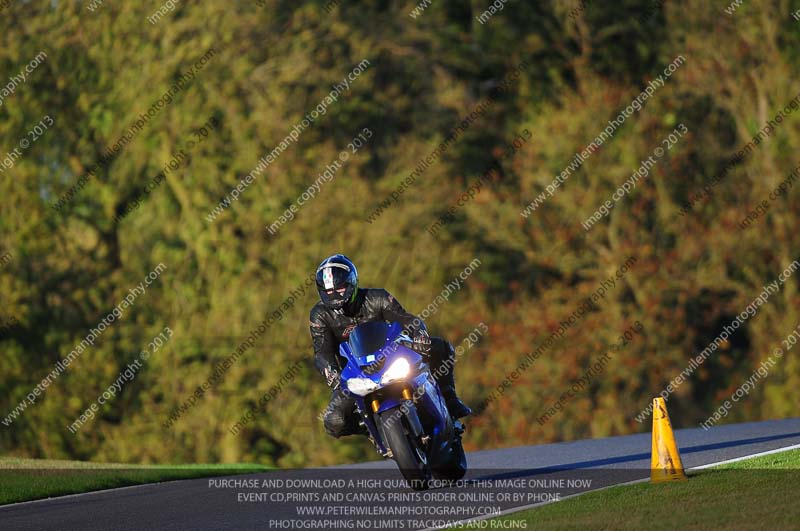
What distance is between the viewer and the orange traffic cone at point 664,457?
38.3 ft

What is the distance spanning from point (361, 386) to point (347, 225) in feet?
57.8

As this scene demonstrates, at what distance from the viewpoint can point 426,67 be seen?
34.8 metres

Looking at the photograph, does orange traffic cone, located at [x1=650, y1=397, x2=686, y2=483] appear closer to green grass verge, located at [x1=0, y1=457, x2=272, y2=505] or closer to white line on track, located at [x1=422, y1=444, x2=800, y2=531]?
white line on track, located at [x1=422, y1=444, x2=800, y2=531]

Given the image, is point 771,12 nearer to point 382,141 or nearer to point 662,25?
point 662,25

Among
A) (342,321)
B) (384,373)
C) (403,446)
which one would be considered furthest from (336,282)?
(403,446)

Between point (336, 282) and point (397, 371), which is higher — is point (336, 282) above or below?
above

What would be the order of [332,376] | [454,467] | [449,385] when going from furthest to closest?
[449,385] < [454,467] < [332,376]

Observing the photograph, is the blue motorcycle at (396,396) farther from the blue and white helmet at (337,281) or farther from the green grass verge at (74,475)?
the green grass verge at (74,475)

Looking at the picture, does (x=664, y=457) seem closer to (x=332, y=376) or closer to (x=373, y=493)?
(x=373, y=493)

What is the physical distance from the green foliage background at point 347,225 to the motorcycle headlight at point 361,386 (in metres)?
16.7

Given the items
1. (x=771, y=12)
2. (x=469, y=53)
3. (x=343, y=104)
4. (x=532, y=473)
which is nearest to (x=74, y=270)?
(x=343, y=104)

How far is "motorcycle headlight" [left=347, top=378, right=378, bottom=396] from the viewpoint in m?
11.7

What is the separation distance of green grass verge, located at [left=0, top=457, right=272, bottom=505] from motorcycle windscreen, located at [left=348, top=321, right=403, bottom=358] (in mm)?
4237

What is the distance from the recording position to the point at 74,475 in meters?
16.3
